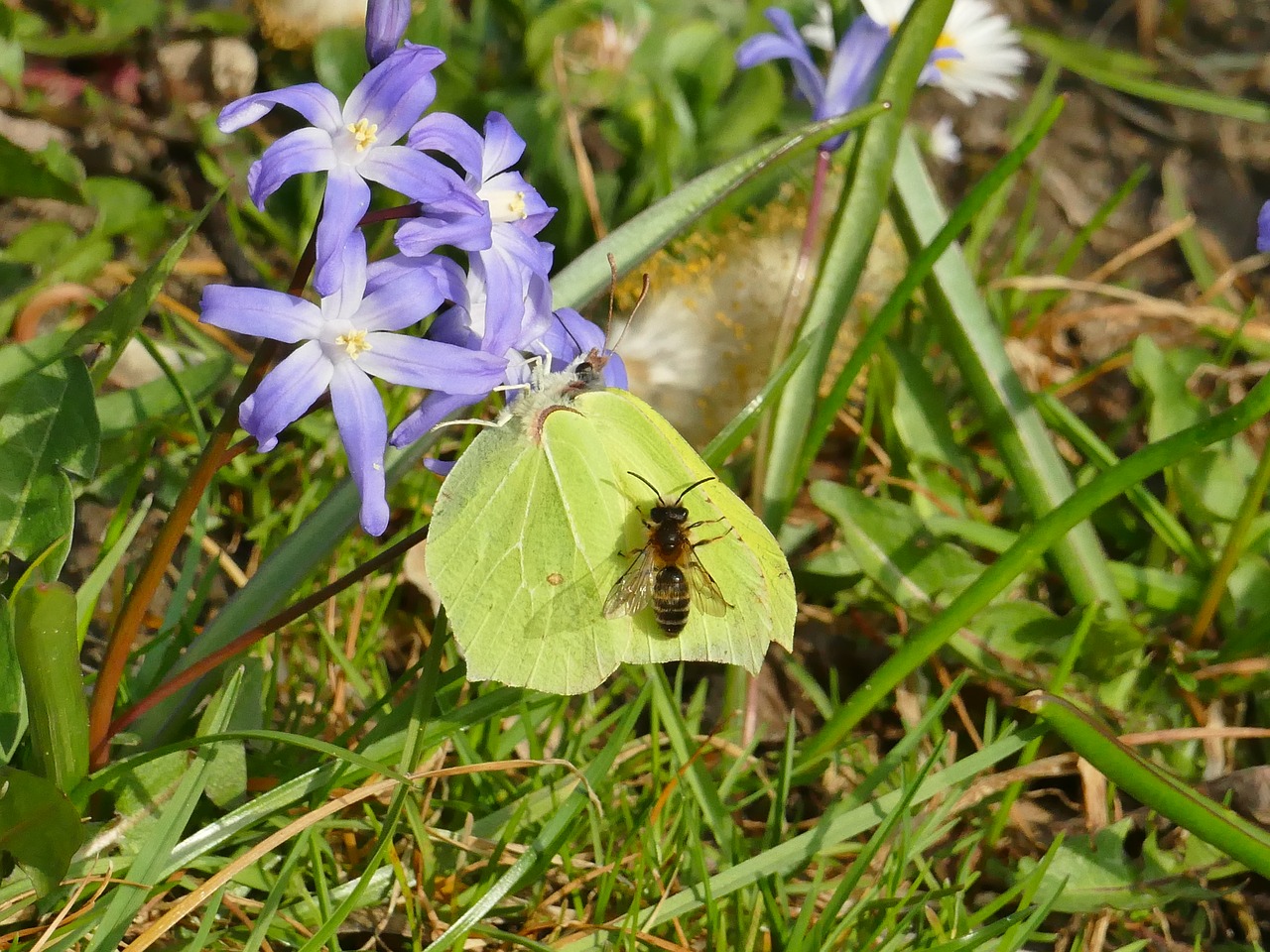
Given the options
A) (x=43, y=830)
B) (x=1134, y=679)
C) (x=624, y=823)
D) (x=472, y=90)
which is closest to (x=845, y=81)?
(x=472, y=90)

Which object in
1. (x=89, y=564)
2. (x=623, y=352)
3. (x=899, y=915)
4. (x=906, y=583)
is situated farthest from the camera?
(x=623, y=352)

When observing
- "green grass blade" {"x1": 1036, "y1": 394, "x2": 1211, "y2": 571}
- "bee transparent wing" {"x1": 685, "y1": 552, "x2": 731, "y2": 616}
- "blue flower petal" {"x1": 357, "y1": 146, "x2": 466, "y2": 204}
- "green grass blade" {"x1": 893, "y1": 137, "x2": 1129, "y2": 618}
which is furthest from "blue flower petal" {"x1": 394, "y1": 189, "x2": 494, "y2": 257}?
"green grass blade" {"x1": 1036, "y1": 394, "x2": 1211, "y2": 571}

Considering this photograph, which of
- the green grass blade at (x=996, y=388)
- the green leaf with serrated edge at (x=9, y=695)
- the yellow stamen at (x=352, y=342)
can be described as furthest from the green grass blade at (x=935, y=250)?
the green leaf with serrated edge at (x=9, y=695)

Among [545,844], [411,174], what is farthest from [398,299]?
[545,844]

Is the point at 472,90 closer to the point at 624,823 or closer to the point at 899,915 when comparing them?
the point at 624,823

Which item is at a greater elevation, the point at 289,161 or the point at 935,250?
the point at 935,250

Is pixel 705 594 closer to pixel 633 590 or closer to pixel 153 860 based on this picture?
pixel 633 590
